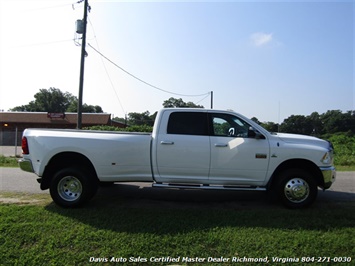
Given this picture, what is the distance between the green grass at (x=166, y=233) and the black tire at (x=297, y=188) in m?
0.19

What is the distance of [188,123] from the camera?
17.9 feet

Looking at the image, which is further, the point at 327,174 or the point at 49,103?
the point at 49,103

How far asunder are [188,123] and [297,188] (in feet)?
7.96

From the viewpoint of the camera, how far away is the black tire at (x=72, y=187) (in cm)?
518

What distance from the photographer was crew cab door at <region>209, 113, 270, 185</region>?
5227mm

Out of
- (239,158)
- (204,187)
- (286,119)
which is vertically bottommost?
(204,187)

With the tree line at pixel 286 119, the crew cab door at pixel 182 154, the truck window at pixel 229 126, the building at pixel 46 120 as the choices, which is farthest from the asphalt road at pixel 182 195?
the building at pixel 46 120

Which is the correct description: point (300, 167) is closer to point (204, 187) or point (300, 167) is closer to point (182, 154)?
point (204, 187)

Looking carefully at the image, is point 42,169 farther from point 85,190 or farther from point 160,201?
point 160,201

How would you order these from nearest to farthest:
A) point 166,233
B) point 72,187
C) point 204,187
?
point 166,233 → point 204,187 → point 72,187

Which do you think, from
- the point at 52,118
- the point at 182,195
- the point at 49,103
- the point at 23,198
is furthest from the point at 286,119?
the point at 49,103

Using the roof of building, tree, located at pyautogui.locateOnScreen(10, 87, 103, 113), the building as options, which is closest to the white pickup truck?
the building

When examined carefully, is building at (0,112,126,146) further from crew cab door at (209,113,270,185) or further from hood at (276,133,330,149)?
hood at (276,133,330,149)

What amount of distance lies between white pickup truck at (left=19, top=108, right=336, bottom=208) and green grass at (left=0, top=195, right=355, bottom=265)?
45 cm
